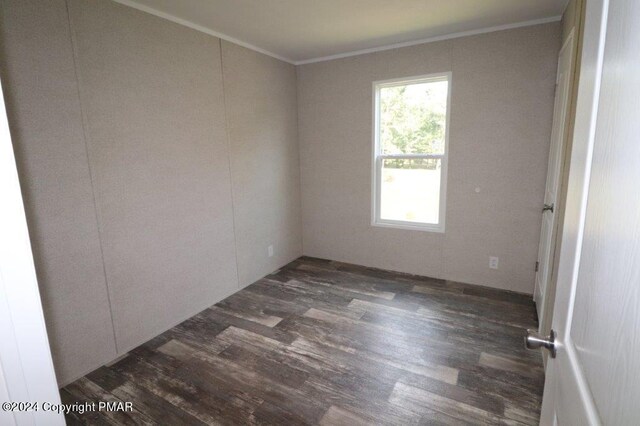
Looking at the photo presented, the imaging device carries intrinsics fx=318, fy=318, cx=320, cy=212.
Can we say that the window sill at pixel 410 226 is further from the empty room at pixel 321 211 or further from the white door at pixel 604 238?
the white door at pixel 604 238

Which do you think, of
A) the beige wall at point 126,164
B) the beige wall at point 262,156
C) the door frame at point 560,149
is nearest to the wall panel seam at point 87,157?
the beige wall at point 126,164

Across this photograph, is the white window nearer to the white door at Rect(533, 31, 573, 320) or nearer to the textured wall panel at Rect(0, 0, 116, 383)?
the white door at Rect(533, 31, 573, 320)

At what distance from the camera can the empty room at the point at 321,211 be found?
0.63 meters

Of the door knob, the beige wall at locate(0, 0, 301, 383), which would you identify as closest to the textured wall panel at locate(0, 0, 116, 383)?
the beige wall at locate(0, 0, 301, 383)

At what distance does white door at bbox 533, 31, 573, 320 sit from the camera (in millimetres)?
2256

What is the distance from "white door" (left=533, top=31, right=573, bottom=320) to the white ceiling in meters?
0.53

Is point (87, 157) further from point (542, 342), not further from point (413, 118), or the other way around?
point (413, 118)

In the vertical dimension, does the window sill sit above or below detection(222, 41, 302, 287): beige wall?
below

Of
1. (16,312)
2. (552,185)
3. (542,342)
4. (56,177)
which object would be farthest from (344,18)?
(16,312)

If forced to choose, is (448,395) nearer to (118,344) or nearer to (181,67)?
(118,344)

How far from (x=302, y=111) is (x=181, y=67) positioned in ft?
5.45

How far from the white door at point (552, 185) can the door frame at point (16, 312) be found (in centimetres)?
266

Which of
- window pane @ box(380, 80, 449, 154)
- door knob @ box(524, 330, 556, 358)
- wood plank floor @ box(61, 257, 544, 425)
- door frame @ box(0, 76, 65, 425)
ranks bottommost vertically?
wood plank floor @ box(61, 257, 544, 425)

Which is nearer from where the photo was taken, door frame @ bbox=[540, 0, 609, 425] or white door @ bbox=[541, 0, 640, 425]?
white door @ bbox=[541, 0, 640, 425]
